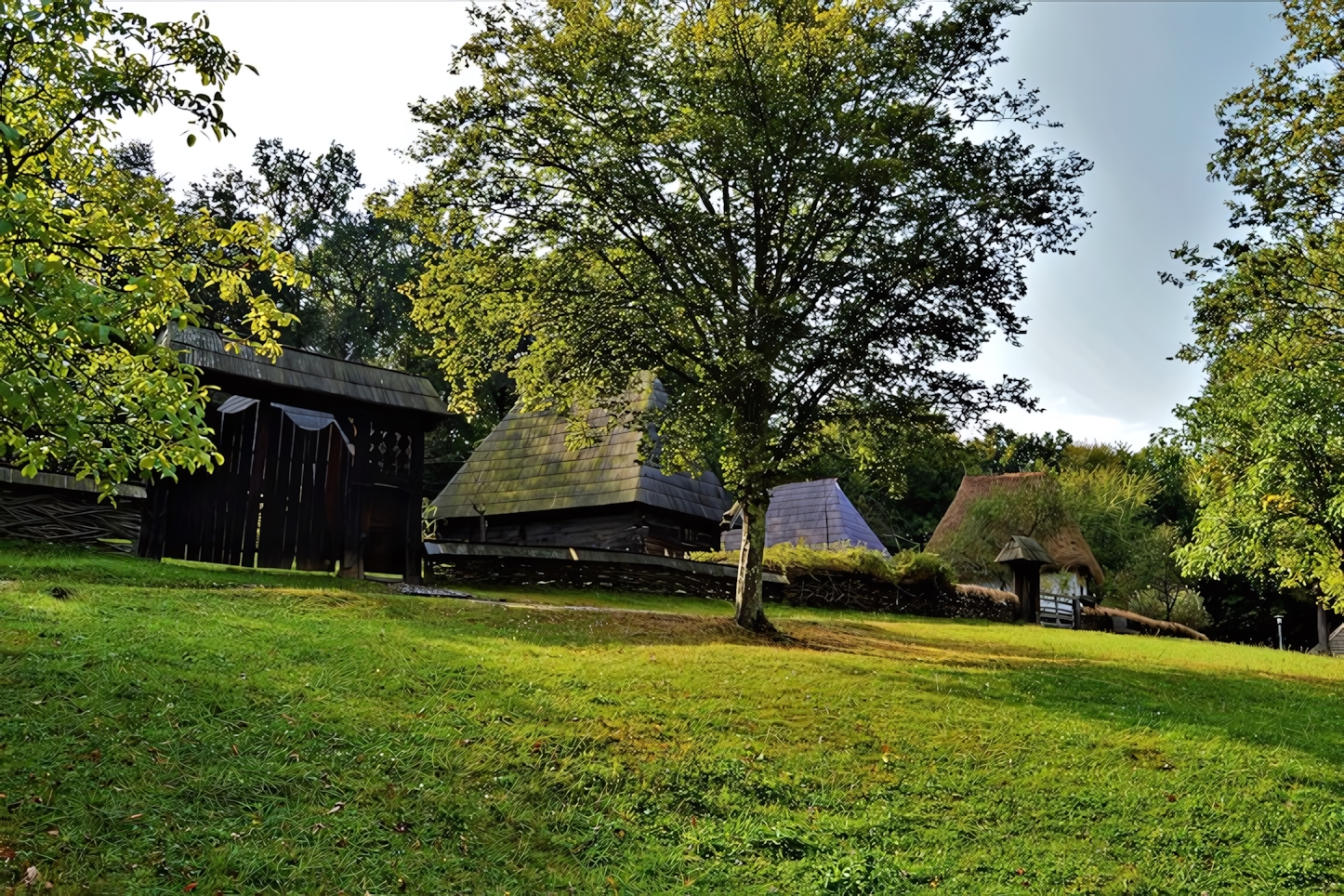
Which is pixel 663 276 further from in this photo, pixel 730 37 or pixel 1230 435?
pixel 1230 435

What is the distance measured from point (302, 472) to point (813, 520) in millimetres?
21442

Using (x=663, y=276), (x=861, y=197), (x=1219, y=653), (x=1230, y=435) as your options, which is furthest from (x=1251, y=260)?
(x=663, y=276)

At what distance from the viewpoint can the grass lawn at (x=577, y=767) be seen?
6.38m

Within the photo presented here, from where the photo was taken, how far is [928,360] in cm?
1584

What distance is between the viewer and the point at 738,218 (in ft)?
53.2

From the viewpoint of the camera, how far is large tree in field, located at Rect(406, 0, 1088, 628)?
1431 cm

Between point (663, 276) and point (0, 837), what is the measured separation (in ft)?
38.6

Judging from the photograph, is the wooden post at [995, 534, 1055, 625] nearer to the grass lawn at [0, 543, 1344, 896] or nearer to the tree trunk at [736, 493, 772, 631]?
the tree trunk at [736, 493, 772, 631]

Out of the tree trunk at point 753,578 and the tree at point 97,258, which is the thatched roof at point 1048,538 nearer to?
the tree trunk at point 753,578

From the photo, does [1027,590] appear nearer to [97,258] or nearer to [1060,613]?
[1060,613]

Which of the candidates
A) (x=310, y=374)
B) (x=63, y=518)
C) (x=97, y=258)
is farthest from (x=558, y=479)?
(x=97, y=258)

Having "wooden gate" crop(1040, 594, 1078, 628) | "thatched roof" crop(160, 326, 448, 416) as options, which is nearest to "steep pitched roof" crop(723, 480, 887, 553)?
"wooden gate" crop(1040, 594, 1078, 628)

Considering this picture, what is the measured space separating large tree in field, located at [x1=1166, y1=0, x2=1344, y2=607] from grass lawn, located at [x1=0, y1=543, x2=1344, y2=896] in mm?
4104

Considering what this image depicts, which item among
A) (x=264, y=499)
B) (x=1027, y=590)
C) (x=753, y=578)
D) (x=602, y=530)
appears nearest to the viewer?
(x=264, y=499)
